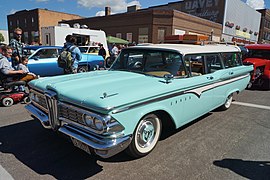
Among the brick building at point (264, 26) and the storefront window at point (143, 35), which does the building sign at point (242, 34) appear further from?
the storefront window at point (143, 35)

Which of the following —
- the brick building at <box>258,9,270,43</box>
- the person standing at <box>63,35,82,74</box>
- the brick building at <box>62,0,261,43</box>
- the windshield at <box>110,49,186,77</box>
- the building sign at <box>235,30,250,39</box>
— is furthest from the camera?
the brick building at <box>258,9,270,43</box>

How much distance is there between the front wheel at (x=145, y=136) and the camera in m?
3.02

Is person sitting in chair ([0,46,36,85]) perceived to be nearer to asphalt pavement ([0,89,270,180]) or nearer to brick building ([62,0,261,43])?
asphalt pavement ([0,89,270,180])

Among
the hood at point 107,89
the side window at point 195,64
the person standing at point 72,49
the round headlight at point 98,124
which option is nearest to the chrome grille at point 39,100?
the hood at point 107,89

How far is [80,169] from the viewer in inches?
113

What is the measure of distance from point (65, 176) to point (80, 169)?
8.9 inches

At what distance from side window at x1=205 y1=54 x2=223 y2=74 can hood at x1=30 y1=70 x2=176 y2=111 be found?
1.47 meters

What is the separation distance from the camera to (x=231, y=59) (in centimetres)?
544

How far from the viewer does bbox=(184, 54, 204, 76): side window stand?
3863 mm

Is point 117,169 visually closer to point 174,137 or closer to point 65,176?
point 65,176

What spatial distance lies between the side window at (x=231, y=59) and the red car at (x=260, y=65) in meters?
3.11

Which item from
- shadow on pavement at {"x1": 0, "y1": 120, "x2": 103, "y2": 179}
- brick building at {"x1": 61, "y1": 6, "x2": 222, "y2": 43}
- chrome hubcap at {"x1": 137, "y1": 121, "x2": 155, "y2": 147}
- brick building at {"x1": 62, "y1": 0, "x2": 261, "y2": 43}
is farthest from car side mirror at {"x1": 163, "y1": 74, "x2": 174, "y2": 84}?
brick building at {"x1": 61, "y1": 6, "x2": 222, "y2": 43}

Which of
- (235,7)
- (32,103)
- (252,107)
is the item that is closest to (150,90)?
(32,103)

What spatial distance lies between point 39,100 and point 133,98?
1.70m
